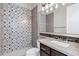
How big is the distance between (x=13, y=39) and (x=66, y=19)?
3.37ft

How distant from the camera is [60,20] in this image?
1658mm

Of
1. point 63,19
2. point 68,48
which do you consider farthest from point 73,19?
point 68,48

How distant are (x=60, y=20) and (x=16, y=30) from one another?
837 millimetres

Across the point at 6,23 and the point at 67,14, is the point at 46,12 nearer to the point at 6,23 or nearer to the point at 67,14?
the point at 67,14

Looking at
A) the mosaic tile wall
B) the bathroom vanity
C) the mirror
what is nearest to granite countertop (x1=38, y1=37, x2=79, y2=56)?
the bathroom vanity

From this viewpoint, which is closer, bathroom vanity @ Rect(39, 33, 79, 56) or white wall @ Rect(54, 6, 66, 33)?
bathroom vanity @ Rect(39, 33, 79, 56)

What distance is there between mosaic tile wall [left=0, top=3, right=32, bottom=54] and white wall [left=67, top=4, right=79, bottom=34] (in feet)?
2.25

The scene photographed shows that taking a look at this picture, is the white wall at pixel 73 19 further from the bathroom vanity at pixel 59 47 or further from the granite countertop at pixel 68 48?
the granite countertop at pixel 68 48

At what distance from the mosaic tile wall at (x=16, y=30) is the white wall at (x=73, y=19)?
0.68 metres

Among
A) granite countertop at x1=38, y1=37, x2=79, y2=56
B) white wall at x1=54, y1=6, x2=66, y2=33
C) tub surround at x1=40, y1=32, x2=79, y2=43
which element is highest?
white wall at x1=54, y1=6, x2=66, y2=33

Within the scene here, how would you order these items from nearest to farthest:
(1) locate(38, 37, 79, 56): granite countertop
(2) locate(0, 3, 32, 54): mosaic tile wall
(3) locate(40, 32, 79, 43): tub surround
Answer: (1) locate(38, 37, 79, 56): granite countertop < (3) locate(40, 32, 79, 43): tub surround < (2) locate(0, 3, 32, 54): mosaic tile wall

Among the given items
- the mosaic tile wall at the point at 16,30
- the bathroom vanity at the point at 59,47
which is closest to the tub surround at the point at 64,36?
the bathroom vanity at the point at 59,47

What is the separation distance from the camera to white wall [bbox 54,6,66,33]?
1.62 metres

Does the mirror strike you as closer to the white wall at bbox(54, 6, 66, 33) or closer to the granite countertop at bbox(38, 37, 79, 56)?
the white wall at bbox(54, 6, 66, 33)
